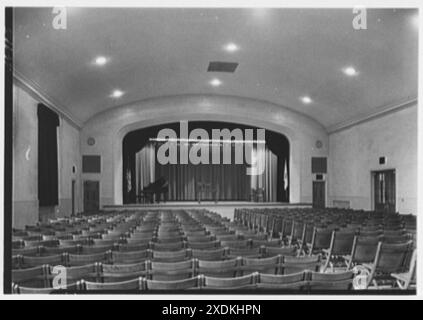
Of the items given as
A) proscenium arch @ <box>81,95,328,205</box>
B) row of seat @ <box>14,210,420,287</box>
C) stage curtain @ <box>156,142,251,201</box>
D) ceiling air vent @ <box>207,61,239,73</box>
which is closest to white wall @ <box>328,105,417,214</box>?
proscenium arch @ <box>81,95,328,205</box>

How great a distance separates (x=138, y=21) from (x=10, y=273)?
8130 mm

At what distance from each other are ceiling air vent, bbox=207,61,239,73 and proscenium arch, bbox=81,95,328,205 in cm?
465

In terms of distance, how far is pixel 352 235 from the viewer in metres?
6.98

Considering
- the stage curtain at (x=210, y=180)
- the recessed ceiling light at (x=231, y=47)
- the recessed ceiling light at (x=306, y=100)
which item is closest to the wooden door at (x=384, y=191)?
the recessed ceiling light at (x=306, y=100)

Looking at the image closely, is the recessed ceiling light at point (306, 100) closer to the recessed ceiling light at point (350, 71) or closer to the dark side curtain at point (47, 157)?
the recessed ceiling light at point (350, 71)

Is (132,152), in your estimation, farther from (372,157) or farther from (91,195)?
(372,157)

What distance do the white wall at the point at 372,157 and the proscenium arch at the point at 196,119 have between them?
1.29m

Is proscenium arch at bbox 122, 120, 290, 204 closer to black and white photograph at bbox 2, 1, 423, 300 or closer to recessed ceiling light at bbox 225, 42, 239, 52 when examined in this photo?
black and white photograph at bbox 2, 1, 423, 300

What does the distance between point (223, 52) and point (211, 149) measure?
1351 centimetres

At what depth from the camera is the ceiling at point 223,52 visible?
33.3ft

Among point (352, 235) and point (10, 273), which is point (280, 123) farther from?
point (10, 273)

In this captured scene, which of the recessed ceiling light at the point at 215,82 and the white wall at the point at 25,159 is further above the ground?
the recessed ceiling light at the point at 215,82

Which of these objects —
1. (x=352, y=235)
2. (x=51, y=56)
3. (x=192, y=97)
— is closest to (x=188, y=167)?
(x=192, y=97)
